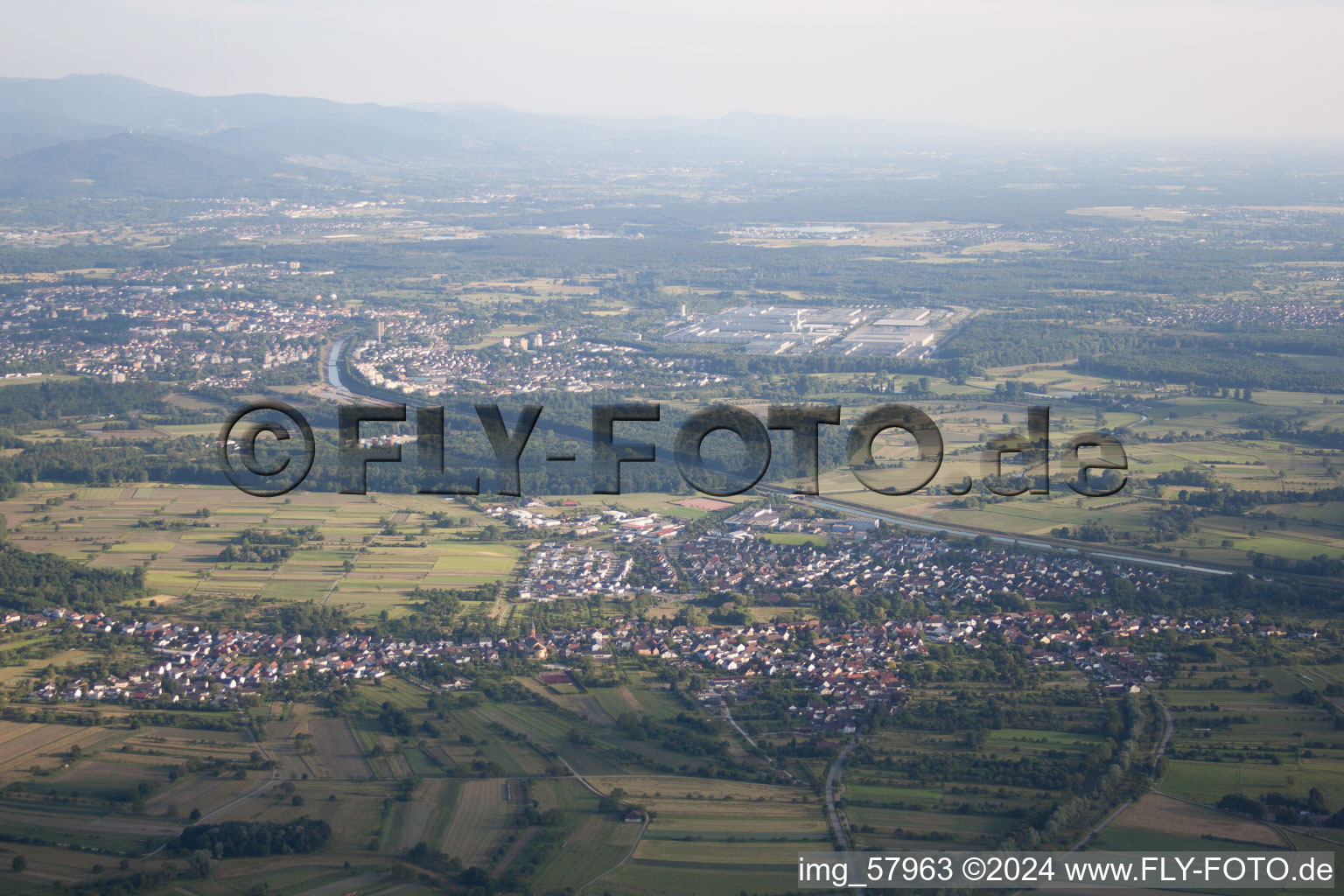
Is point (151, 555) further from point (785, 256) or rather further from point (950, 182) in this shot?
point (950, 182)

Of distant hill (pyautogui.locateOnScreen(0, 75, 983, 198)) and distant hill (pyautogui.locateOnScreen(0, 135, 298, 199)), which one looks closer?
distant hill (pyautogui.locateOnScreen(0, 135, 298, 199))

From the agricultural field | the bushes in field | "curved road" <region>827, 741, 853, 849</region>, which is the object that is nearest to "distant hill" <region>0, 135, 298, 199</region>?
the agricultural field

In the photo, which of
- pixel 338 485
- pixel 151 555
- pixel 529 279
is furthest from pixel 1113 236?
pixel 151 555

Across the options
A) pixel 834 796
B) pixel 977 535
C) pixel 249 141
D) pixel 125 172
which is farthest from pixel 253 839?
pixel 249 141

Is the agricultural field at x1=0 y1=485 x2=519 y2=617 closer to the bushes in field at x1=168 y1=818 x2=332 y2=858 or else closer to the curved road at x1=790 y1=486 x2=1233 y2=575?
the curved road at x1=790 y1=486 x2=1233 y2=575

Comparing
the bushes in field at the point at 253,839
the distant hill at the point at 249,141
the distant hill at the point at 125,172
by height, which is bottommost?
the bushes in field at the point at 253,839

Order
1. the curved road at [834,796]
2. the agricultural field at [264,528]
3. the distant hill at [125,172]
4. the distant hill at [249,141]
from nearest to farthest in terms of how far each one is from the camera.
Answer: the curved road at [834,796], the agricultural field at [264,528], the distant hill at [125,172], the distant hill at [249,141]

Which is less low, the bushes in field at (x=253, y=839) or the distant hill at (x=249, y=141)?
the distant hill at (x=249, y=141)

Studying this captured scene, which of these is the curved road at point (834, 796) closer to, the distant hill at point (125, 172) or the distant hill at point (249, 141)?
the distant hill at point (125, 172)

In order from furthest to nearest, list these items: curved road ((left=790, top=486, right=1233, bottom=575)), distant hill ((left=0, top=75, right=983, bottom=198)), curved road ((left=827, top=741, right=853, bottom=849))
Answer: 1. distant hill ((left=0, top=75, right=983, bottom=198))
2. curved road ((left=790, top=486, right=1233, bottom=575))
3. curved road ((left=827, top=741, right=853, bottom=849))

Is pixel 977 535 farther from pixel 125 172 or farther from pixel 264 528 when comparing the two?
pixel 125 172

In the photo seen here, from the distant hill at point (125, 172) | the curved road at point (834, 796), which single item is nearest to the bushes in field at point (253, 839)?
the curved road at point (834, 796)

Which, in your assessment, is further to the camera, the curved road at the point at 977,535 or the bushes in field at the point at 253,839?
the curved road at the point at 977,535
